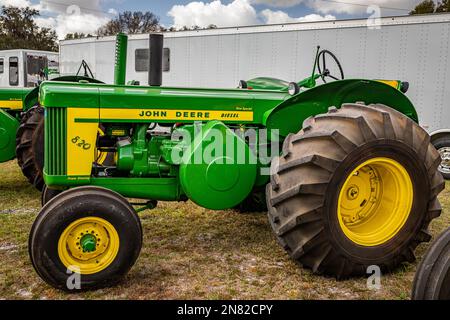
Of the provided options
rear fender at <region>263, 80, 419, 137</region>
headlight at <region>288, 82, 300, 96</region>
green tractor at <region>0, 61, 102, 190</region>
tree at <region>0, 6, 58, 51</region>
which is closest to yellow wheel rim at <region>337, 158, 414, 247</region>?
rear fender at <region>263, 80, 419, 137</region>

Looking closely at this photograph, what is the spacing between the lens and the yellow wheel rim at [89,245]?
317 cm

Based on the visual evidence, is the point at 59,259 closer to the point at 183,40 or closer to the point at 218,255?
the point at 218,255

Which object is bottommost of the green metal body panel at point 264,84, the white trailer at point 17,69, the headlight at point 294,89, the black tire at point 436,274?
the black tire at point 436,274

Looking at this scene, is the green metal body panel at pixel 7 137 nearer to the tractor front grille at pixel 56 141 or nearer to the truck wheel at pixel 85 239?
the tractor front grille at pixel 56 141

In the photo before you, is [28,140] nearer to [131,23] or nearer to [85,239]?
[85,239]

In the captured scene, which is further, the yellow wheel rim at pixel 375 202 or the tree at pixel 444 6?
the tree at pixel 444 6

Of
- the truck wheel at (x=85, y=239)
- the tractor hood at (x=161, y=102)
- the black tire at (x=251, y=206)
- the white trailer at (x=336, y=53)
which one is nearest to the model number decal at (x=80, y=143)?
→ the tractor hood at (x=161, y=102)

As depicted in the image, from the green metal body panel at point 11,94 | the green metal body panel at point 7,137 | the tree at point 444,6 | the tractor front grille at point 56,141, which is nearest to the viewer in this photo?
the tractor front grille at point 56,141

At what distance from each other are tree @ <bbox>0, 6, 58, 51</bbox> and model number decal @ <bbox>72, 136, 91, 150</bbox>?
126 feet

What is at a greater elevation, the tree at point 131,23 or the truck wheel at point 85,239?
the tree at point 131,23

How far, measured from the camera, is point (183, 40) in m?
9.83

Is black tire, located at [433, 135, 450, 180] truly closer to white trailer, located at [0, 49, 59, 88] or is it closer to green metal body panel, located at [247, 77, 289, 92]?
green metal body panel, located at [247, 77, 289, 92]

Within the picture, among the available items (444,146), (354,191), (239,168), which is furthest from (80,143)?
(444,146)
